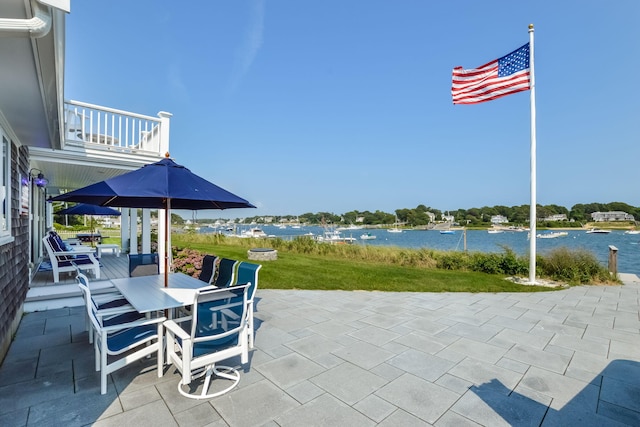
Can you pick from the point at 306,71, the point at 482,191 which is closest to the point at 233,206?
the point at 306,71

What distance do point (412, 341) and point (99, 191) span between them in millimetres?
3779

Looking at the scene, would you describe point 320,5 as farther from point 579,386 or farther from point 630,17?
point 579,386

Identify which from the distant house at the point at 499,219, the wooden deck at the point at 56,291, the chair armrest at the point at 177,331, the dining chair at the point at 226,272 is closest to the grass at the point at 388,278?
the dining chair at the point at 226,272

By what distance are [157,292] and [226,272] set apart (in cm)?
100

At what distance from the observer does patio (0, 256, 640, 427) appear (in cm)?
223

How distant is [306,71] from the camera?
16312 mm

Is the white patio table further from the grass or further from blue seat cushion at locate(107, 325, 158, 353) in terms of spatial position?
the grass

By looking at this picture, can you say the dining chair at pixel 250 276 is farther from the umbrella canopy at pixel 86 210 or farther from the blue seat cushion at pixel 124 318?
the umbrella canopy at pixel 86 210

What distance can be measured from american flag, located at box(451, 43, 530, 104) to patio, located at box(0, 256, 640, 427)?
216 inches

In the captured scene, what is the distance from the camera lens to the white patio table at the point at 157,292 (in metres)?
2.86

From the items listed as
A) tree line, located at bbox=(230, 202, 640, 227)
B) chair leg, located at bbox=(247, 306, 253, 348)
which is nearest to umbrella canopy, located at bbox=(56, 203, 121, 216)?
chair leg, located at bbox=(247, 306, 253, 348)

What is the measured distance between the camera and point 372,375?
287 centimetres

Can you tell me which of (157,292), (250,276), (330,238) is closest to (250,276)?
(250,276)

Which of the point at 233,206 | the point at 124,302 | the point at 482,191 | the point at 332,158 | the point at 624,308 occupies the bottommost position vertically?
the point at 624,308
